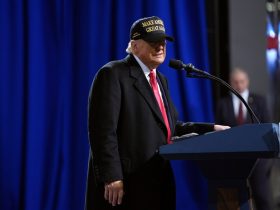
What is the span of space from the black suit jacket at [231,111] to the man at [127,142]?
5.78 feet

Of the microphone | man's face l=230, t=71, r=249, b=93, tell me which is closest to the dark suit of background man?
man's face l=230, t=71, r=249, b=93

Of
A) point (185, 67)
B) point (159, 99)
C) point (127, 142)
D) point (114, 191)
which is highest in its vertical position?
point (185, 67)

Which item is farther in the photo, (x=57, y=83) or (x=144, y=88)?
(x=57, y=83)

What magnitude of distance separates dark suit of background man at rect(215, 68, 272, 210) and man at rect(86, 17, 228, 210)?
1.76m

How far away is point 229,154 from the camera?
141 cm

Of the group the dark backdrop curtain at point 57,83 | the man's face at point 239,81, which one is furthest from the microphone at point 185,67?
the man's face at point 239,81

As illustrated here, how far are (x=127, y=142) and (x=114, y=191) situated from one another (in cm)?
18

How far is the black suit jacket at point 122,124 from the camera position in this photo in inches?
66.3

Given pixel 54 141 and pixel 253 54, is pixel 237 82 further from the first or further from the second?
pixel 54 141

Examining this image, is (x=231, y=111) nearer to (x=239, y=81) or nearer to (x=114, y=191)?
(x=239, y=81)

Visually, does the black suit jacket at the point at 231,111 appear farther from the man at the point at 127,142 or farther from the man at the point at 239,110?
the man at the point at 127,142

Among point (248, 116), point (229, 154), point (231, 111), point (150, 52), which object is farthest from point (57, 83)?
point (229, 154)

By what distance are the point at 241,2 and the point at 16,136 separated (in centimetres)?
208

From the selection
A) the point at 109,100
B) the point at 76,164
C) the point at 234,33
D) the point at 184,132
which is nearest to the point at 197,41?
the point at 234,33
